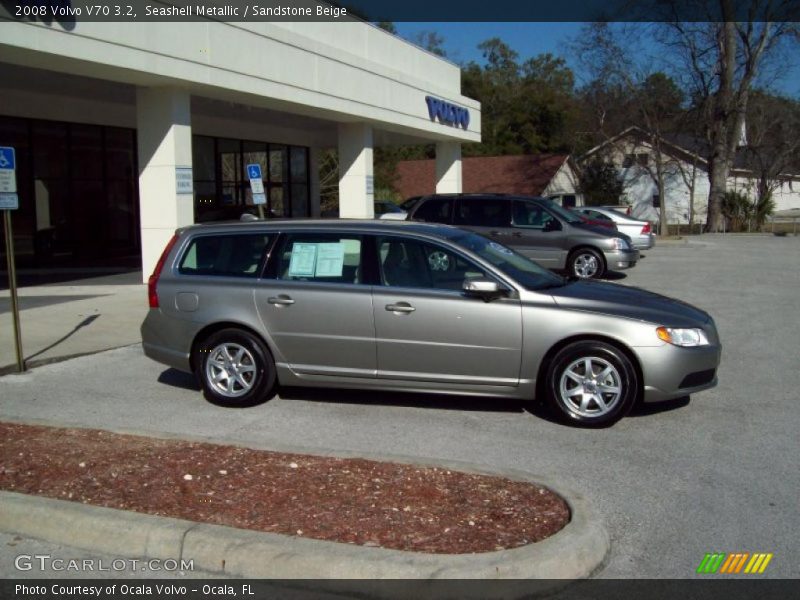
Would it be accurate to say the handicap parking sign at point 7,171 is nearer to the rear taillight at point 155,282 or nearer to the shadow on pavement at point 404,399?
the rear taillight at point 155,282

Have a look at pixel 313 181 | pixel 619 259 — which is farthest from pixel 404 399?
pixel 313 181

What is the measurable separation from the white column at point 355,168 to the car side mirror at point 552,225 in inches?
273

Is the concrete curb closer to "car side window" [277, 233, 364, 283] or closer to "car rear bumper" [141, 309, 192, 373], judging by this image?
"car rear bumper" [141, 309, 192, 373]

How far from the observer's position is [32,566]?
445cm

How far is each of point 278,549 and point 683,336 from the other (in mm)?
3985

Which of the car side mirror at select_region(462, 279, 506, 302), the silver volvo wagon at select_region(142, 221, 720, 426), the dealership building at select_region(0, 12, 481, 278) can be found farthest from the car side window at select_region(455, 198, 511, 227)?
the car side mirror at select_region(462, 279, 506, 302)

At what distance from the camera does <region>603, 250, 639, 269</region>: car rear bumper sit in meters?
16.9

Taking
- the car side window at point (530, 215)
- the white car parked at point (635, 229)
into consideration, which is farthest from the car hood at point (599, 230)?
the white car parked at point (635, 229)

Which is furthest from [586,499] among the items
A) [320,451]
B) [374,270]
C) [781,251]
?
[781,251]

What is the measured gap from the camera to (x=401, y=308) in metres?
7.03

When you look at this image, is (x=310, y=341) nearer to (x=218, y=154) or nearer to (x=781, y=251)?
(x=218, y=154)

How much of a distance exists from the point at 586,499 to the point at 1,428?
4640 mm

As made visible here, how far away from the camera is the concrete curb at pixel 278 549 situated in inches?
161
